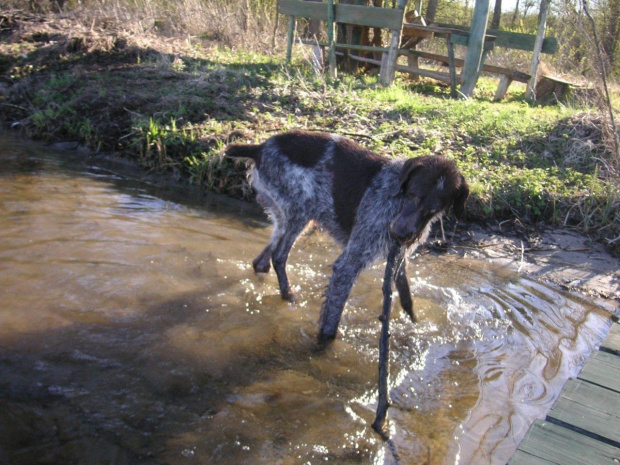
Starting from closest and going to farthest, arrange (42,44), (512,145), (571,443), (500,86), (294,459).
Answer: (571,443) < (294,459) < (512,145) < (42,44) < (500,86)

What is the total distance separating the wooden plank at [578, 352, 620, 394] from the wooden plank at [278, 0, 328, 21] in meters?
10.4

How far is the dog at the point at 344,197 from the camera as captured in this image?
4.10 meters

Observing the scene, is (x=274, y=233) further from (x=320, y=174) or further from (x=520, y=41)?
(x=520, y=41)

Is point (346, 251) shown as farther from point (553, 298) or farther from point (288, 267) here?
point (553, 298)

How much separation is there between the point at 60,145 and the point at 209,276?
15.6 ft

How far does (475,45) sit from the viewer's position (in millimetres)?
11516

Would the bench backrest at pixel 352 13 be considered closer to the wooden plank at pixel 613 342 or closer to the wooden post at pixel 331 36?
the wooden post at pixel 331 36

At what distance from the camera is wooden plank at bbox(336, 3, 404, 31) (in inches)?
444

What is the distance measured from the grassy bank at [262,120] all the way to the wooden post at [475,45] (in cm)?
96

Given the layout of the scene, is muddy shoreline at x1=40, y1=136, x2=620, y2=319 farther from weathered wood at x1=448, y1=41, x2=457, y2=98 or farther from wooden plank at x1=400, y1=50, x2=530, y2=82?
wooden plank at x1=400, y1=50, x2=530, y2=82

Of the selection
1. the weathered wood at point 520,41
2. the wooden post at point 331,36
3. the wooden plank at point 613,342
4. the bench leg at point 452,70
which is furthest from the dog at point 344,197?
the weathered wood at point 520,41

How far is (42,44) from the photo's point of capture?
12000 millimetres

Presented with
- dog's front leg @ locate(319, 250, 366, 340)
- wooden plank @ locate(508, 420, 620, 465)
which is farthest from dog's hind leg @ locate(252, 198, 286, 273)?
wooden plank @ locate(508, 420, 620, 465)

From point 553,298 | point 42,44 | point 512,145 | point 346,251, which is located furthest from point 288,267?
point 42,44
